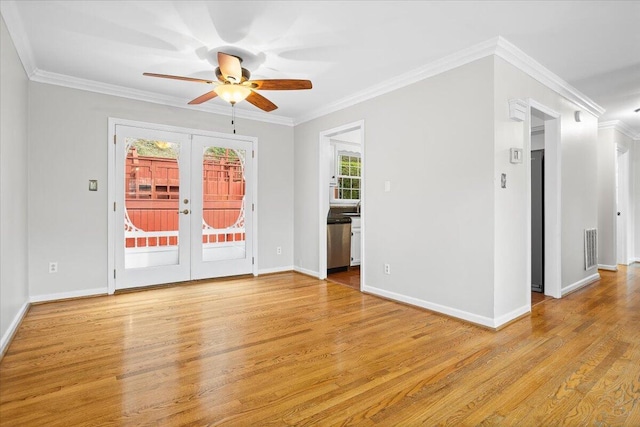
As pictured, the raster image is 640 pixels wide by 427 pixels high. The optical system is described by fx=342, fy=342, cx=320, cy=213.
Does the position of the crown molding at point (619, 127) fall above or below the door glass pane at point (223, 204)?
above

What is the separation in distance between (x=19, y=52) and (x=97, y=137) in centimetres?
113

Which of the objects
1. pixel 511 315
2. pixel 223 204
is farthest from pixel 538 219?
pixel 223 204

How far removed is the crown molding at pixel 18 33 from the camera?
2.41 m

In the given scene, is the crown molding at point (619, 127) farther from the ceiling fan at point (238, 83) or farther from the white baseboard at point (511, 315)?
the ceiling fan at point (238, 83)

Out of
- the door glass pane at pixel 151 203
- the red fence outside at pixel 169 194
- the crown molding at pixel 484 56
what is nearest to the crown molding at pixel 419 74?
the crown molding at pixel 484 56

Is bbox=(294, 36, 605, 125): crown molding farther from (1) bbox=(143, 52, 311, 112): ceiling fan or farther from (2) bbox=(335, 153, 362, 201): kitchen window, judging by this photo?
(2) bbox=(335, 153, 362, 201): kitchen window

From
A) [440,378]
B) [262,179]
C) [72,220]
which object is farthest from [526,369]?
[72,220]

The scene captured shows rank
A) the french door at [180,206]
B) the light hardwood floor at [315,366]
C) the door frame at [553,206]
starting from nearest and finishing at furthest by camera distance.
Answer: the light hardwood floor at [315,366] < the door frame at [553,206] < the french door at [180,206]

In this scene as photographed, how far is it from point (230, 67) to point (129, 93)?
6.93 feet

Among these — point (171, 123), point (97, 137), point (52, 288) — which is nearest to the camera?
point (52, 288)

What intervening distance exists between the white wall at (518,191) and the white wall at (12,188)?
3902 mm

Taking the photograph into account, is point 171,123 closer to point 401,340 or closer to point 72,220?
point 72,220

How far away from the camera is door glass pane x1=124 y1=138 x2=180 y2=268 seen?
4.26m

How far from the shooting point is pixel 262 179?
210 inches
